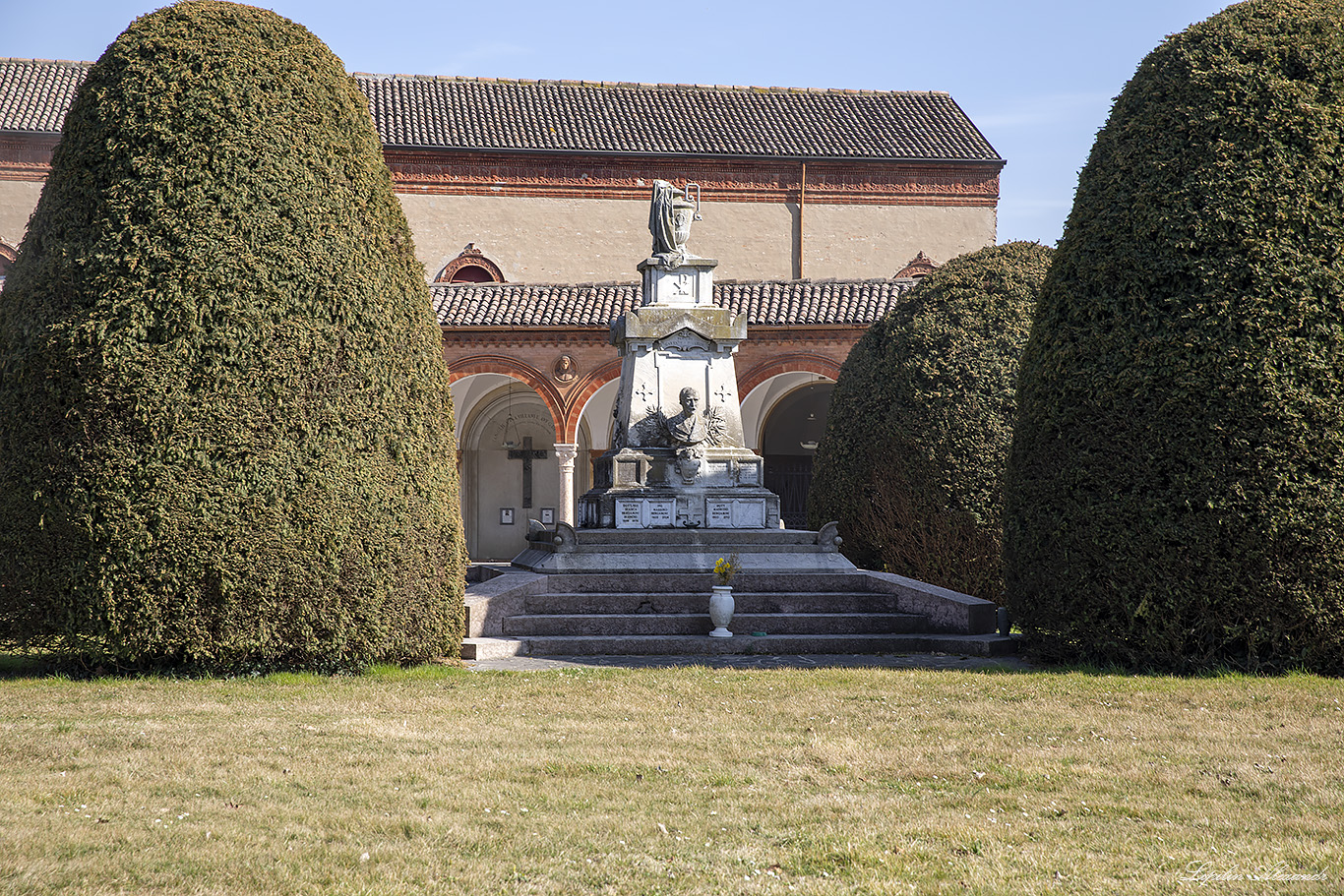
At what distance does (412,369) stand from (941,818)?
5144 mm

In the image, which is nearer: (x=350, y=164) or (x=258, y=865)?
(x=258, y=865)

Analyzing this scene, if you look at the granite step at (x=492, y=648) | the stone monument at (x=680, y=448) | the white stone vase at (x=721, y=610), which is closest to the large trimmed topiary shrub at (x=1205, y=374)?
the white stone vase at (x=721, y=610)

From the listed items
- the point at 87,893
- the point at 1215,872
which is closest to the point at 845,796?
the point at 1215,872

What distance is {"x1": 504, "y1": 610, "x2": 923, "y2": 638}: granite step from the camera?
31.7ft

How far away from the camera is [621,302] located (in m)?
21.2

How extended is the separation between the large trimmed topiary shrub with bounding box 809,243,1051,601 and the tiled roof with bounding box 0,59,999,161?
1456 cm

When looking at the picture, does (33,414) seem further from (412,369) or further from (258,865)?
(258,865)

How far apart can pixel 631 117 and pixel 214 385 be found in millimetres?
20843

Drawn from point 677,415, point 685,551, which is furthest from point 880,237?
point 685,551

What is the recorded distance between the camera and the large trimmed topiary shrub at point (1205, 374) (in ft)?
24.8

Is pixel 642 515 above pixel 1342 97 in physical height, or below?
below

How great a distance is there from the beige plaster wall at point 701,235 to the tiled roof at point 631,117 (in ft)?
4.04

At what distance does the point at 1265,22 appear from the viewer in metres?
8.26

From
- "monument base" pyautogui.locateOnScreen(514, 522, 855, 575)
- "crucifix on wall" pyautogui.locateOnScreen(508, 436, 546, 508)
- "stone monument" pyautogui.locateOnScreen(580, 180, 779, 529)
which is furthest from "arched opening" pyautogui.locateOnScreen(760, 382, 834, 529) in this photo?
"monument base" pyautogui.locateOnScreen(514, 522, 855, 575)
